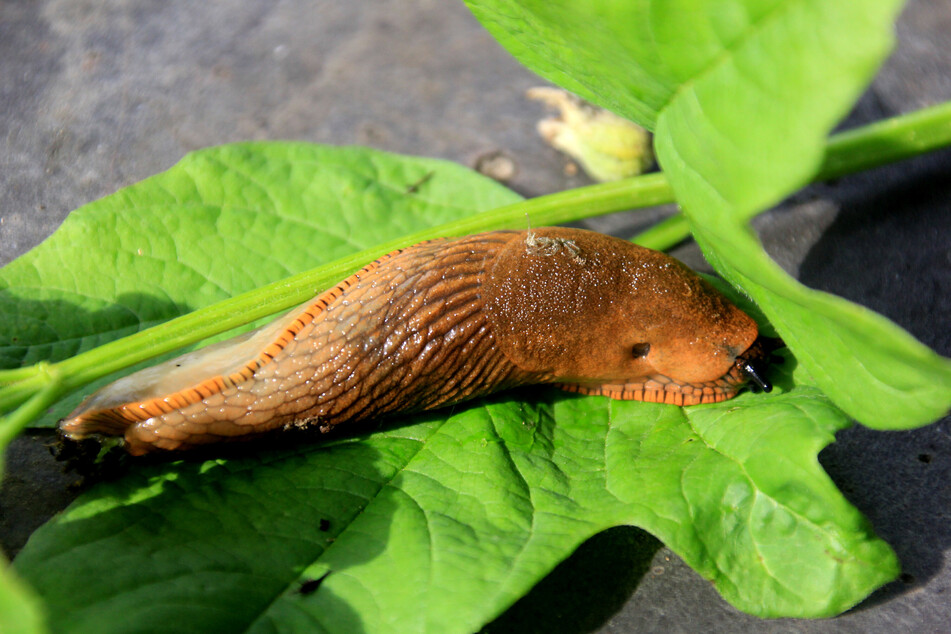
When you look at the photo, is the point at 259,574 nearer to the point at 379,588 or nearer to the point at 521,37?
the point at 379,588

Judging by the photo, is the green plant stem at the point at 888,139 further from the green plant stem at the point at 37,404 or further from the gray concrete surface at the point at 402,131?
the green plant stem at the point at 37,404

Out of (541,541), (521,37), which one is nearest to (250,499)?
(541,541)

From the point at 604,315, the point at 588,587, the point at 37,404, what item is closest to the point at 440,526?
the point at 588,587

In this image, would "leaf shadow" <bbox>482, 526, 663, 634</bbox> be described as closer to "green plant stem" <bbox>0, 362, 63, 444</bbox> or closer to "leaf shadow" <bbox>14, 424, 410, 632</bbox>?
"leaf shadow" <bbox>14, 424, 410, 632</bbox>

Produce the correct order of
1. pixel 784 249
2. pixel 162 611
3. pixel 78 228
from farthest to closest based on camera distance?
pixel 784 249 → pixel 78 228 → pixel 162 611

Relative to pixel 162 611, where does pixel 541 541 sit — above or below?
below

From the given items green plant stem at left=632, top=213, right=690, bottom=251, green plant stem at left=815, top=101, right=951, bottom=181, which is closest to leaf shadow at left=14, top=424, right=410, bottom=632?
green plant stem at left=632, top=213, right=690, bottom=251
